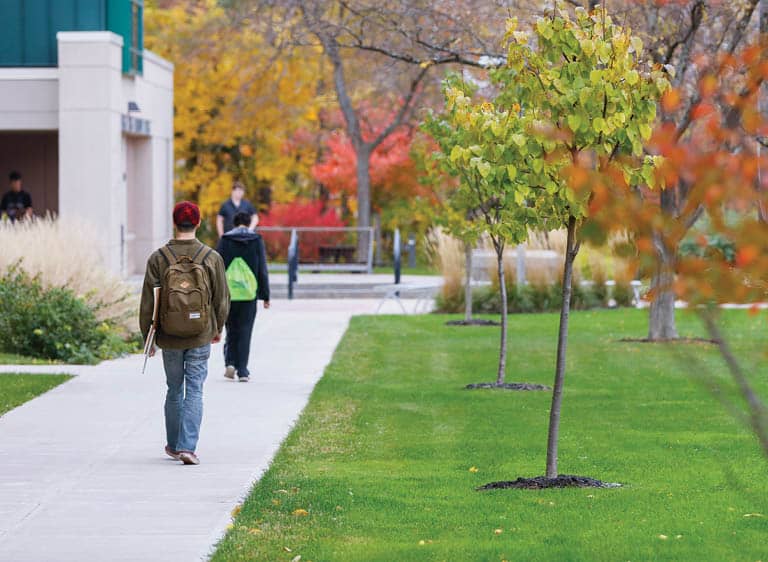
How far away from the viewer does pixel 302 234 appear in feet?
127

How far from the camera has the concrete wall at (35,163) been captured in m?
30.5

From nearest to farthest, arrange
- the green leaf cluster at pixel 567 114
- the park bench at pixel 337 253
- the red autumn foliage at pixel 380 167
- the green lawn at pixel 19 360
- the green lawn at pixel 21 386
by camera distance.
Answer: the green leaf cluster at pixel 567 114
the green lawn at pixel 21 386
the green lawn at pixel 19 360
the park bench at pixel 337 253
the red autumn foliage at pixel 380 167

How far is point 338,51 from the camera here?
120 feet

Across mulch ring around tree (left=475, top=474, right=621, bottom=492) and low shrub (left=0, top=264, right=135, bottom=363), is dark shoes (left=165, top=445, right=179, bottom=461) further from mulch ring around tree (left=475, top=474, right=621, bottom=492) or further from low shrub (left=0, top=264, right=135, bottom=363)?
low shrub (left=0, top=264, right=135, bottom=363)

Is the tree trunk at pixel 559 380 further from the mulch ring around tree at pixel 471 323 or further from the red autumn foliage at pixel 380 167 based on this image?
the red autumn foliage at pixel 380 167

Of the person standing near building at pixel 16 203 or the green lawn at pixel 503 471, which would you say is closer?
the green lawn at pixel 503 471

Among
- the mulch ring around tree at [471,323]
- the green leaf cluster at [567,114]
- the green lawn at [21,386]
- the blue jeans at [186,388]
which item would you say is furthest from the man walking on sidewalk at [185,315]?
the mulch ring around tree at [471,323]

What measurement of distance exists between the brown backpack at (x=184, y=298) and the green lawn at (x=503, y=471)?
115 cm

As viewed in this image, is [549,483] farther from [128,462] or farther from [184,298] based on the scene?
[128,462]

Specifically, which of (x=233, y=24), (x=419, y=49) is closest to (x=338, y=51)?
(x=233, y=24)

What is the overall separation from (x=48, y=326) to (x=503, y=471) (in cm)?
856

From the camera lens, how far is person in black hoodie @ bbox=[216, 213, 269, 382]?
1429cm

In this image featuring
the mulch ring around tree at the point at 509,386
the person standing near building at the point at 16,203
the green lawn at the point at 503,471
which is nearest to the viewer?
the green lawn at the point at 503,471

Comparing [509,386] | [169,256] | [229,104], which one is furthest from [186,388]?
[229,104]
